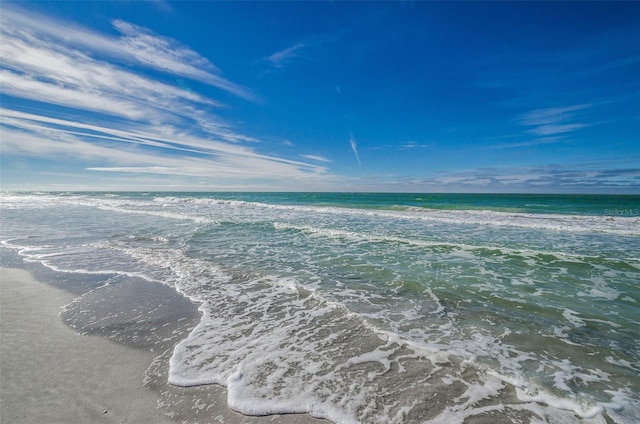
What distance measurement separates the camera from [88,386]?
346 cm

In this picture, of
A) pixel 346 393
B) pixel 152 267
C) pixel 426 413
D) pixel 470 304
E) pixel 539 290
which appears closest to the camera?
pixel 426 413

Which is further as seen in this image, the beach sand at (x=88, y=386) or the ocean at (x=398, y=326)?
the ocean at (x=398, y=326)

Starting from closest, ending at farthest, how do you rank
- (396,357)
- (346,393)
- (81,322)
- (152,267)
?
(346,393)
(396,357)
(81,322)
(152,267)

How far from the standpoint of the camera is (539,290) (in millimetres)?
7227

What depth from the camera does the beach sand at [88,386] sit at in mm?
3055

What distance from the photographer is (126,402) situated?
127 inches

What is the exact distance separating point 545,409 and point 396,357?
5.66 ft

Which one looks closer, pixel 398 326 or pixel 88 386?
pixel 88 386

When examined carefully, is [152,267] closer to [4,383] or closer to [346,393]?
[4,383]

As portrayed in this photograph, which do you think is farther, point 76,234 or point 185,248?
point 76,234

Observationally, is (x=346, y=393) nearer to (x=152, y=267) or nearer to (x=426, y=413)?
(x=426, y=413)

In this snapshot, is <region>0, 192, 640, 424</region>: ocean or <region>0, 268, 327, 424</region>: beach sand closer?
<region>0, 268, 327, 424</region>: beach sand

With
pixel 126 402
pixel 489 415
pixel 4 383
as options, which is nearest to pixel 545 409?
pixel 489 415

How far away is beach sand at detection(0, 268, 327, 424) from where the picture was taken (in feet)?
10.0
